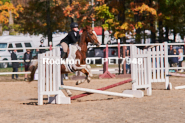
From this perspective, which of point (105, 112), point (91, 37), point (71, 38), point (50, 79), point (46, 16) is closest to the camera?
point (105, 112)

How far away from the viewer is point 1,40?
1099 inches

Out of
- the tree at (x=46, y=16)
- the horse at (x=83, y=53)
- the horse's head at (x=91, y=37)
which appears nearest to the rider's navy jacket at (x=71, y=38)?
the horse at (x=83, y=53)

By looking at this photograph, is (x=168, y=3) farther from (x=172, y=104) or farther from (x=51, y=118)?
(x=51, y=118)

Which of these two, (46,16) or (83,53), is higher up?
(46,16)

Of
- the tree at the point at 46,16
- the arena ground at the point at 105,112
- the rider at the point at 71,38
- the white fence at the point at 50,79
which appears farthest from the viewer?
the tree at the point at 46,16

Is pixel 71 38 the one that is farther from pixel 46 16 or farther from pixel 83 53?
pixel 46 16

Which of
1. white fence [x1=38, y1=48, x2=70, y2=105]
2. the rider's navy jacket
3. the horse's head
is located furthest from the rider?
white fence [x1=38, y1=48, x2=70, y2=105]

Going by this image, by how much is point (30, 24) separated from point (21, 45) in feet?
14.0

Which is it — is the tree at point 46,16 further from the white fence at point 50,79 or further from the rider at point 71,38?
the white fence at point 50,79

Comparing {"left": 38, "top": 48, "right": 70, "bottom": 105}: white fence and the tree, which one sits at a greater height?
the tree

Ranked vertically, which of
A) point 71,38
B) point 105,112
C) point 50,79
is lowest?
point 105,112

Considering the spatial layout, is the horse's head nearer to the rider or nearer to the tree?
the rider

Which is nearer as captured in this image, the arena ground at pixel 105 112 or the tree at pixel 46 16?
the arena ground at pixel 105 112

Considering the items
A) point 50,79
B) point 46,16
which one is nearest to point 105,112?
point 50,79
